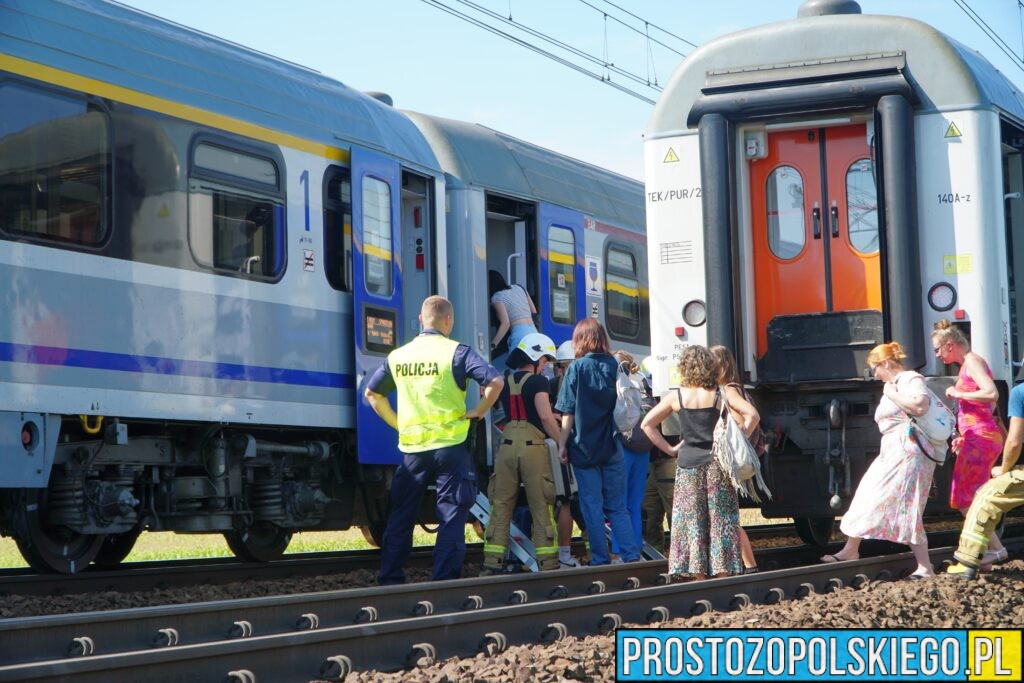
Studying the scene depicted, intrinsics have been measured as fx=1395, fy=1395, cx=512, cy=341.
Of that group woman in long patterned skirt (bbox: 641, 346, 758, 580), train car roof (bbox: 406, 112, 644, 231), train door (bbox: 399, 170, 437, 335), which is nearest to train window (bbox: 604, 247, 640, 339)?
train car roof (bbox: 406, 112, 644, 231)

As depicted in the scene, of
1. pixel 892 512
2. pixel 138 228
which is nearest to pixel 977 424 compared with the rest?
pixel 892 512

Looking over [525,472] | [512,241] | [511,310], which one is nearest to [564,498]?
[525,472]

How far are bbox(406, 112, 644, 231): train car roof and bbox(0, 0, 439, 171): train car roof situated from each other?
1.65ft

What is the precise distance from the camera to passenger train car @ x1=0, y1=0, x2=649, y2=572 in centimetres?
816

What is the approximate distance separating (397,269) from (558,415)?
1907 mm

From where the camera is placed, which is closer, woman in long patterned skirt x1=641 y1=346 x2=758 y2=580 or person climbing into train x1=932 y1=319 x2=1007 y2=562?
woman in long patterned skirt x1=641 y1=346 x2=758 y2=580

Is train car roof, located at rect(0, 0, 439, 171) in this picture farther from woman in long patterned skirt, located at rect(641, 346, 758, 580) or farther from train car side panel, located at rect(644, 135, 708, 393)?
woman in long patterned skirt, located at rect(641, 346, 758, 580)

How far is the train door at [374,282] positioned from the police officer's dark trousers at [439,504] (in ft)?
7.27

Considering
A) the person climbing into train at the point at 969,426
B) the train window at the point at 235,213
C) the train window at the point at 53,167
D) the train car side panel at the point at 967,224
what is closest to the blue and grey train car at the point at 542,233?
the train window at the point at 235,213

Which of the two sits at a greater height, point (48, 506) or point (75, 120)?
point (75, 120)

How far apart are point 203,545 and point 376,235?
7.25 m

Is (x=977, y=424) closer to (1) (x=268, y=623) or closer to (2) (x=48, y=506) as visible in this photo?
(1) (x=268, y=623)

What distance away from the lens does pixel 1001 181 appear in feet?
32.1

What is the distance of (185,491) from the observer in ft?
31.9
